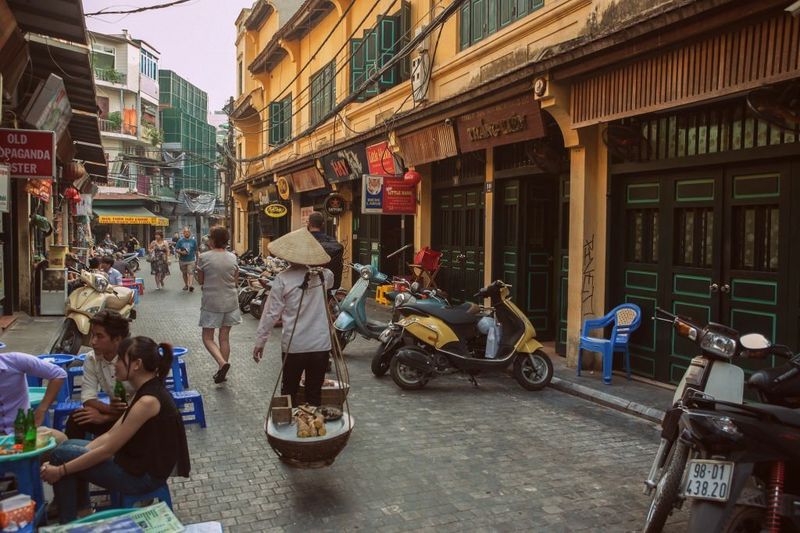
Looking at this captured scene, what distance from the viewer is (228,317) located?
27.8ft

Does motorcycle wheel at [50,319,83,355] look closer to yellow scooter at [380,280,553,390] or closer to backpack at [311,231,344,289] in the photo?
backpack at [311,231,344,289]

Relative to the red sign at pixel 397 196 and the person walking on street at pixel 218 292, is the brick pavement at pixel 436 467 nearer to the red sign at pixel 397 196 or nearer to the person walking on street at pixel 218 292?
the person walking on street at pixel 218 292

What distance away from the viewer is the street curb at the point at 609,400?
717cm

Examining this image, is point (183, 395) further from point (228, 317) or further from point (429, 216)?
point (429, 216)

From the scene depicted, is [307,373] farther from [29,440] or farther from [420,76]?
[420,76]

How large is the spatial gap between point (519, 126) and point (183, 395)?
6133 mm

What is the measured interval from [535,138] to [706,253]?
9.93 feet

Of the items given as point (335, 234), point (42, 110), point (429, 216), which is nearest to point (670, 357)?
point (429, 216)

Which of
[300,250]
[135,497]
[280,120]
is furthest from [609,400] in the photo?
[280,120]

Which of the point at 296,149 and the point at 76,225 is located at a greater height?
the point at 296,149

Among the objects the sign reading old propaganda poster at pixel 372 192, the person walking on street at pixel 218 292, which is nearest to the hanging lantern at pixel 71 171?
the sign reading old propaganda poster at pixel 372 192


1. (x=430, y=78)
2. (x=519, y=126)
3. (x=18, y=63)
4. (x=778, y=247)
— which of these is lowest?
(x=778, y=247)

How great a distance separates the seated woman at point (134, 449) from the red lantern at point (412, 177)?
10708 mm

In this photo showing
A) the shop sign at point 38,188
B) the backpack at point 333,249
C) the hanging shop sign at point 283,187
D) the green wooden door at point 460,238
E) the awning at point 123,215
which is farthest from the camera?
the awning at point 123,215
